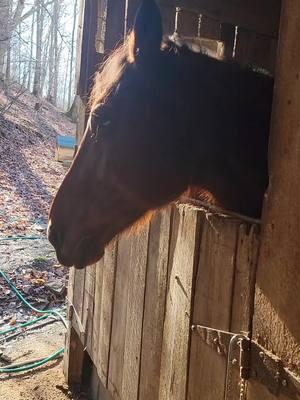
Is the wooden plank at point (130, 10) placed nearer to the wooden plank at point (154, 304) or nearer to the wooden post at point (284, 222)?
the wooden plank at point (154, 304)

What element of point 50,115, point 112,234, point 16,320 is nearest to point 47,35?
point 50,115

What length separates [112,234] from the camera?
2111 millimetres

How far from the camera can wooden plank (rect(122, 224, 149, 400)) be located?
2.33 meters

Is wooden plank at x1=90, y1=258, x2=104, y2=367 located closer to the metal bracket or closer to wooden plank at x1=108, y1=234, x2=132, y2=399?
wooden plank at x1=108, y1=234, x2=132, y2=399

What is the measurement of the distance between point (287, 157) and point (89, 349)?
2.52m

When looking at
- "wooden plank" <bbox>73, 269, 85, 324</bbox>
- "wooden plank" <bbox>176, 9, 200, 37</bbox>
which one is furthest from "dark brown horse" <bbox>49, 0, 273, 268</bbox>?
"wooden plank" <bbox>73, 269, 85, 324</bbox>

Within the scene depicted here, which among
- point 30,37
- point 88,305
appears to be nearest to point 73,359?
point 88,305

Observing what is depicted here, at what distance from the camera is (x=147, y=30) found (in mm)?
1815

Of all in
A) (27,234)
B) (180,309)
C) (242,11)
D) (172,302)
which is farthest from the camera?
(27,234)

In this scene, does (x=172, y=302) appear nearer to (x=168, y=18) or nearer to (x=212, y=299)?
(x=212, y=299)

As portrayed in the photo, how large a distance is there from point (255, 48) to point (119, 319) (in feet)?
7.03

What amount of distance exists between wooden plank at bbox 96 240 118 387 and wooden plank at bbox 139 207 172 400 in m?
0.58

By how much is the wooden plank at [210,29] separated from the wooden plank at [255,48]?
Result: 0.61 feet

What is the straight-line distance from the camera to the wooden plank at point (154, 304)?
206 cm
